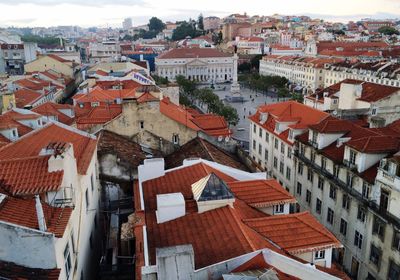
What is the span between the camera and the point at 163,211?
17.5m

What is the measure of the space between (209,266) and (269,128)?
113ft

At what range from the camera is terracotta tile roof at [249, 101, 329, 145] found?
138 feet

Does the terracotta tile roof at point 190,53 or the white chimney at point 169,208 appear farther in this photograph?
the terracotta tile roof at point 190,53

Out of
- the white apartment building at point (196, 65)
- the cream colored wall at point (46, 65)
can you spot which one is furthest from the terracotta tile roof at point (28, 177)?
the white apartment building at point (196, 65)

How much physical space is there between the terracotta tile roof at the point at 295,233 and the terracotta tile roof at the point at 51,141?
32.0ft

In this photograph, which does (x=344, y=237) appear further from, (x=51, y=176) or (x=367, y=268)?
(x=51, y=176)

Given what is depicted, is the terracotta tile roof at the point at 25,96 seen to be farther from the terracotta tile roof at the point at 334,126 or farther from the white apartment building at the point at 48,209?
the terracotta tile roof at the point at 334,126

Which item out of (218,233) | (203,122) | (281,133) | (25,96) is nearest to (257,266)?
(218,233)

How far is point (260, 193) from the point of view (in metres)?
20.9

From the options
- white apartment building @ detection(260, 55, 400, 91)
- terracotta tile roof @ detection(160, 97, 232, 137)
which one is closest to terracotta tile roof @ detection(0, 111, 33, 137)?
terracotta tile roof @ detection(160, 97, 232, 137)

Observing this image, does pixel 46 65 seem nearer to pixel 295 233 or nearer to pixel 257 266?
pixel 295 233

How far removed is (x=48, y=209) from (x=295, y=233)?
10.5 meters

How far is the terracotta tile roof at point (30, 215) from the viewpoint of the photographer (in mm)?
13812

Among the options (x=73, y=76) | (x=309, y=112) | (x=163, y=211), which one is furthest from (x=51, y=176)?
(x=73, y=76)
